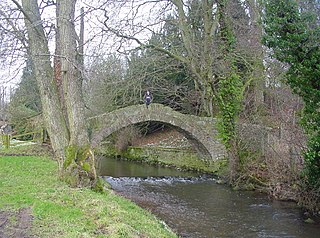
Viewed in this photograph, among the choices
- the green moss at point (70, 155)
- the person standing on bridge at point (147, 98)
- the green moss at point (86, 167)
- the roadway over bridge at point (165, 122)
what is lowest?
the green moss at point (86, 167)

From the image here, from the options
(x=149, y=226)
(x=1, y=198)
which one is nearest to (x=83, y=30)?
(x=1, y=198)

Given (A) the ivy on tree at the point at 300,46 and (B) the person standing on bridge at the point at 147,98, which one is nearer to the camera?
(A) the ivy on tree at the point at 300,46

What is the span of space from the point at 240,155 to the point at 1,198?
9.78 meters

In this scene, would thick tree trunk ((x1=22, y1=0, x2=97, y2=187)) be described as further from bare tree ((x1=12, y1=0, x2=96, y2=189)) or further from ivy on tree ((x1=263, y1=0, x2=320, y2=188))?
ivy on tree ((x1=263, y1=0, x2=320, y2=188))

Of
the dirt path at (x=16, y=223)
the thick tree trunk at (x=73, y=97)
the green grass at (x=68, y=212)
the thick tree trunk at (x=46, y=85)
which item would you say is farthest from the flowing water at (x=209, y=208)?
the dirt path at (x=16, y=223)

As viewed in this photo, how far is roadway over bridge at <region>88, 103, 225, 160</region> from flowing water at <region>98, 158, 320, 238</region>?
1725mm

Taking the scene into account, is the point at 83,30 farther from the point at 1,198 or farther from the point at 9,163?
the point at 1,198

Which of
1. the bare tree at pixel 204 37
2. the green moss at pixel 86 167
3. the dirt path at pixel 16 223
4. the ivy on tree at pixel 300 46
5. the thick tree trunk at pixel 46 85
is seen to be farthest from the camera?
the bare tree at pixel 204 37

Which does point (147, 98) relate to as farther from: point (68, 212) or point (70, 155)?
point (68, 212)

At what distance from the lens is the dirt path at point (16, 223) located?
4.99 meters

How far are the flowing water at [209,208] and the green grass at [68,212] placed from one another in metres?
2.29

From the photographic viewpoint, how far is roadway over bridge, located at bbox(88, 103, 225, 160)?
17703 mm

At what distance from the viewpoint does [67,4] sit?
9.05 m

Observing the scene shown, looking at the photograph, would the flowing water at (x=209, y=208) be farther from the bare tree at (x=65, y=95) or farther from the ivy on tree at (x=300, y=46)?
the bare tree at (x=65, y=95)
